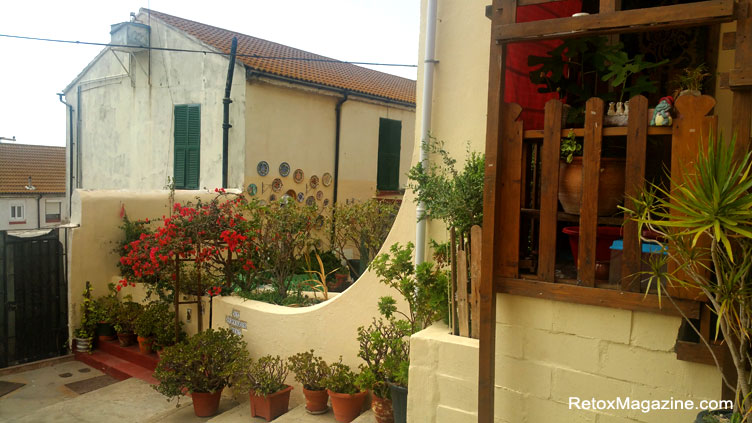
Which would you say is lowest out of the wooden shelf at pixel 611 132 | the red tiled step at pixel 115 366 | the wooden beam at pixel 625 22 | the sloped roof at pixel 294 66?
the red tiled step at pixel 115 366

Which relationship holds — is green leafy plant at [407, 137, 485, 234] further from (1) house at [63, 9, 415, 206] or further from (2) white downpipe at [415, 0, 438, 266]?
(1) house at [63, 9, 415, 206]

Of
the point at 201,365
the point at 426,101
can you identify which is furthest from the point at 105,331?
the point at 426,101

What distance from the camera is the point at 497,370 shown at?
11.6 feet

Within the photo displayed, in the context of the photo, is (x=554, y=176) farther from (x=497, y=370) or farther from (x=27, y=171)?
(x=27, y=171)

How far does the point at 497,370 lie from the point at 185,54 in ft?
35.2

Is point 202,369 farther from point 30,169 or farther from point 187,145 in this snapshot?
point 30,169

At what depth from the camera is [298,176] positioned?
1223cm

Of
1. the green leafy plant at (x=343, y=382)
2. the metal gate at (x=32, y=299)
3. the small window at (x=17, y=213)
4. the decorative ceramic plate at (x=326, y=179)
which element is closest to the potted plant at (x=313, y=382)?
the green leafy plant at (x=343, y=382)

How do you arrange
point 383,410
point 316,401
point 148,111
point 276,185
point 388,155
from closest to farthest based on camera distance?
point 383,410, point 316,401, point 276,185, point 148,111, point 388,155

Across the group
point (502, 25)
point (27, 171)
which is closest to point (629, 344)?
point (502, 25)

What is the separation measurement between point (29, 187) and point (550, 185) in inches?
1101

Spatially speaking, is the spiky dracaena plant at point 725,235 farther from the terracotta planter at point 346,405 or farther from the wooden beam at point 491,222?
the terracotta planter at point 346,405

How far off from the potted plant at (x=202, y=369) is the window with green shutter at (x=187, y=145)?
20.3ft

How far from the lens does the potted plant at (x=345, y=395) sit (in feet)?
17.3
